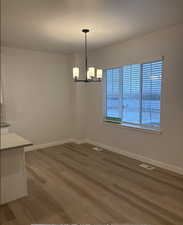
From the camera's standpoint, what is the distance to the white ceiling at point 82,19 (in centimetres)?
234

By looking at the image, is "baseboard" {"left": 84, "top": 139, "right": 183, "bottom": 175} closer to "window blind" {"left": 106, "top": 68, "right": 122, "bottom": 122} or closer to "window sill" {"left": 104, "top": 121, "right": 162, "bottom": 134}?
"window sill" {"left": 104, "top": 121, "right": 162, "bottom": 134}

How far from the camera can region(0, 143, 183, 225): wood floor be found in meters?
2.14

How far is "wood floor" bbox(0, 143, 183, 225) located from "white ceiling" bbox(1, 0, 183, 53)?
8.74 feet

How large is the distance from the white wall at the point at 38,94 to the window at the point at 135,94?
1.35 metres

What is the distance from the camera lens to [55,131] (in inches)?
205

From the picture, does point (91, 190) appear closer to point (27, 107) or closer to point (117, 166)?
point (117, 166)

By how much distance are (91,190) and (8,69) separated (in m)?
3.38

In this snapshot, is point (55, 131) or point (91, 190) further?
point (55, 131)

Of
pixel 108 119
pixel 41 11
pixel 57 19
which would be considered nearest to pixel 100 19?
pixel 57 19

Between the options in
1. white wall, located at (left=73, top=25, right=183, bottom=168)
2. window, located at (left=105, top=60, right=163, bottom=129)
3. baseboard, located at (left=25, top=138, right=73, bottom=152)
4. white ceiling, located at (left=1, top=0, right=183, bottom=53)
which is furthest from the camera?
baseboard, located at (left=25, top=138, right=73, bottom=152)

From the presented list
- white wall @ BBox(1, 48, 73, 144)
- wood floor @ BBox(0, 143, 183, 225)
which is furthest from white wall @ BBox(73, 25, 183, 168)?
white wall @ BBox(1, 48, 73, 144)

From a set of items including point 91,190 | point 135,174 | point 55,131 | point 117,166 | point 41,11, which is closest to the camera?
point 41,11

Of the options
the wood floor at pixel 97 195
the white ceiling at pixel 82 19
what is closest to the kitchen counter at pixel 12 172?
the wood floor at pixel 97 195

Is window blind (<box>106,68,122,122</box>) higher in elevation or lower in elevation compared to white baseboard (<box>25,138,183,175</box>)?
higher
